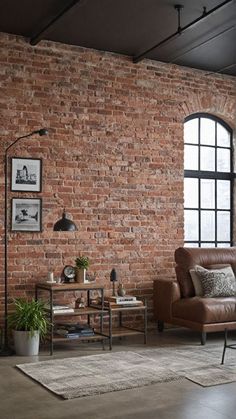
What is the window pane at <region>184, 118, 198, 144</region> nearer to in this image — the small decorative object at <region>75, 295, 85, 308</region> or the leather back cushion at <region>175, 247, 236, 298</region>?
the leather back cushion at <region>175, 247, 236, 298</region>

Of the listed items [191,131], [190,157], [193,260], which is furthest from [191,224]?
[191,131]

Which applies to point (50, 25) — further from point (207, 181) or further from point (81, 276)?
point (207, 181)

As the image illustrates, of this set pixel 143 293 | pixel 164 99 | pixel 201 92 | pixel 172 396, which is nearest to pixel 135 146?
pixel 164 99

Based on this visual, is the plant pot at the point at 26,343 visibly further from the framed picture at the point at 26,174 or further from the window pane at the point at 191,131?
the window pane at the point at 191,131

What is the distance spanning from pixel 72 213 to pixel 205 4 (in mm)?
2837

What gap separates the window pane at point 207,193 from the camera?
27.3 ft

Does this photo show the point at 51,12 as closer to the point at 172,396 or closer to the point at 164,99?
the point at 164,99

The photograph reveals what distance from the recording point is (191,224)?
8.20m

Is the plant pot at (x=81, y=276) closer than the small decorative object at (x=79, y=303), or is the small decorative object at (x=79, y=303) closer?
the plant pot at (x=81, y=276)

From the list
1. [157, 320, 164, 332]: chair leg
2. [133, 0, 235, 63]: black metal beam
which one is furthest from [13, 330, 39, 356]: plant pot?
[133, 0, 235, 63]: black metal beam

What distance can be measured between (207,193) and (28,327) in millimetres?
3606

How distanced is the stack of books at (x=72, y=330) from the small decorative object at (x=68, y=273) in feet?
1.69

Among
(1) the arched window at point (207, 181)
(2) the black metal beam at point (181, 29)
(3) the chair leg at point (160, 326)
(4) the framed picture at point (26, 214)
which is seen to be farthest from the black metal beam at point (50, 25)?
(3) the chair leg at point (160, 326)

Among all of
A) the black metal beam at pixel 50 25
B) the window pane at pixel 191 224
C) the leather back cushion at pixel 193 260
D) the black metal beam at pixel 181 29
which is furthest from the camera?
the window pane at pixel 191 224
